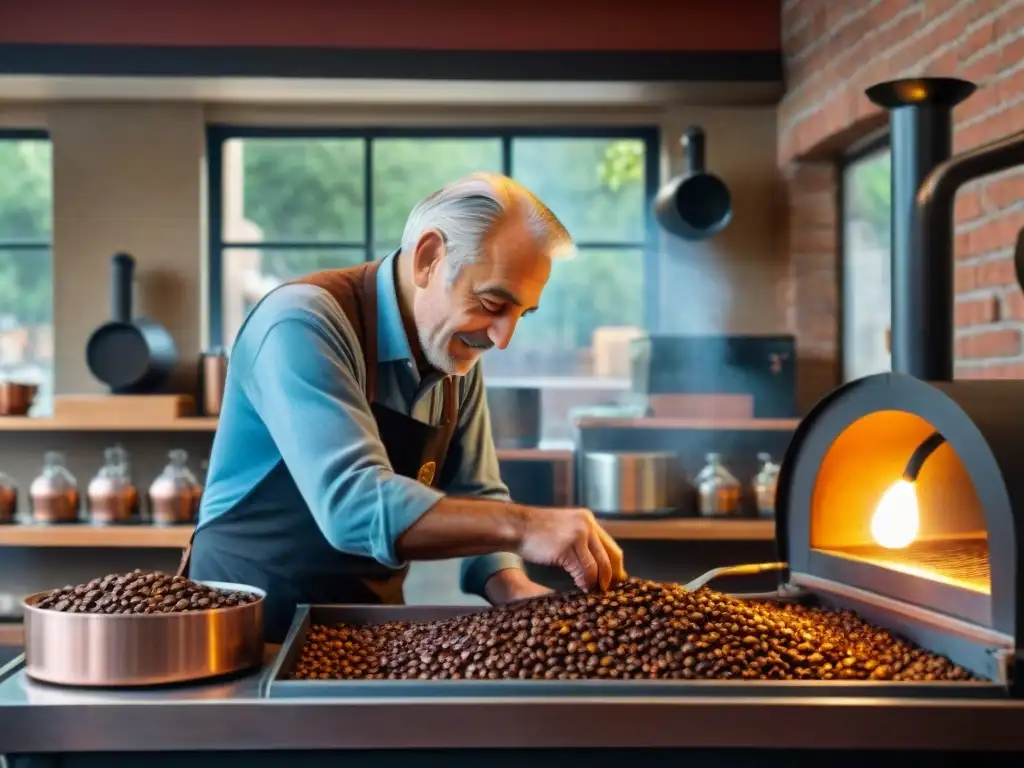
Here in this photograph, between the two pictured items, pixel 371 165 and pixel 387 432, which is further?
pixel 371 165

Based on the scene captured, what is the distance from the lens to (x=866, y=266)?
13.0 feet

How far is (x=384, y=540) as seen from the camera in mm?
1564

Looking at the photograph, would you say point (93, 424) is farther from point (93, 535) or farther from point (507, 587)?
point (507, 587)

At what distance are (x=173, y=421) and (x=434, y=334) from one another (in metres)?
2.47

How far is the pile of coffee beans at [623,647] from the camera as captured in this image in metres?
1.47

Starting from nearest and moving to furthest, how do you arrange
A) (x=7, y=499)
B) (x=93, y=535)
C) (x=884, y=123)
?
1. (x=884, y=123)
2. (x=93, y=535)
3. (x=7, y=499)

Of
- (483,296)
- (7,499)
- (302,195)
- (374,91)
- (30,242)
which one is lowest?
(7,499)

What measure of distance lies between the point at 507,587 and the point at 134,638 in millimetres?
756

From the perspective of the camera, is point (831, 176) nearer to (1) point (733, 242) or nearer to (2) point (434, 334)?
(1) point (733, 242)

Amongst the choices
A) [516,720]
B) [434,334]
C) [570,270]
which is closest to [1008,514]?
[516,720]

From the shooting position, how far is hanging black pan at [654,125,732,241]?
4145 mm

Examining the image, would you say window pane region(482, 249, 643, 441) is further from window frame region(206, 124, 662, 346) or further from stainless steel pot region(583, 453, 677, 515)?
stainless steel pot region(583, 453, 677, 515)

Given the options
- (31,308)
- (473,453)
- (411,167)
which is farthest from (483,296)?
(31,308)

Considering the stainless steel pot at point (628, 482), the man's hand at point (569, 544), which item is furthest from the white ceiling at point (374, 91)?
the man's hand at point (569, 544)
